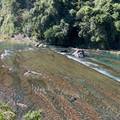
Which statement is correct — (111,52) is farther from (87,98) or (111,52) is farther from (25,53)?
(87,98)

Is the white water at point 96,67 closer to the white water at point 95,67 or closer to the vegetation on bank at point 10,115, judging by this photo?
the white water at point 95,67

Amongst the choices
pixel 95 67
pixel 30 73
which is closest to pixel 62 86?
pixel 30 73

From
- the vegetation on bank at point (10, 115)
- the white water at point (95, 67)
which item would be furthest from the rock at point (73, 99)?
the vegetation on bank at point (10, 115)

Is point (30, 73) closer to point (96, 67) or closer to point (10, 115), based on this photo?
point (96, 67)

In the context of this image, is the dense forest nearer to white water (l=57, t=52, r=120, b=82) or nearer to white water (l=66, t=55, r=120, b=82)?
white water (l=57, t=52, r=120, b=82)

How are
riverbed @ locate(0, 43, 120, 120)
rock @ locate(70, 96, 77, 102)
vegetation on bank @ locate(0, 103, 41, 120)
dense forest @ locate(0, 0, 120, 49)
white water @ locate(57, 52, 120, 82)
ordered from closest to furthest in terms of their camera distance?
vegetation on bank @ locate(0, 103, 41, 120), riverbed @ locate(0, 43, 120, 120), rock @ locate(70, 96, 77, 102), white water @ locate(57, 52, 120, 82), dense forest @ locate(0, 0, 120, 49)

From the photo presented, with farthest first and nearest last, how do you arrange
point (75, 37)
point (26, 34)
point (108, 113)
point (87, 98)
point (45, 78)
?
1. point (26, 34)
2. point (75, 37)
3. point (45, 78)
4. point (87, 98)
5. point (108, 113)

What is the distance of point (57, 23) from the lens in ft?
280

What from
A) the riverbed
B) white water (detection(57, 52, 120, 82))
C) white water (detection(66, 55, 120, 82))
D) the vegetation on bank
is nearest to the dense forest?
white water (detection(57, 52, 120, 82))

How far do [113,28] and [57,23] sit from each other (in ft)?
50.4

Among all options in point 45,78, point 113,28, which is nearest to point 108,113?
point 45,78

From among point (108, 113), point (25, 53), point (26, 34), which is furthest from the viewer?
point (26, 34)

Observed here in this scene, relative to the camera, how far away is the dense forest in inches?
3000

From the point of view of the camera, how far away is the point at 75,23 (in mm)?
83500
